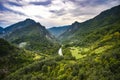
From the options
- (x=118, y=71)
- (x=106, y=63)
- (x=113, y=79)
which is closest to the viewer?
(x=113, y=79)

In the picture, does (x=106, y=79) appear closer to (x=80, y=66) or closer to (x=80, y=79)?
(x=80, y=79)

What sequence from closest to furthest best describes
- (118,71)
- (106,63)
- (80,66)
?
1. (118,71)
2. (106,63)
3. (80,66)

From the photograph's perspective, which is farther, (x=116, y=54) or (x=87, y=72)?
(x=116, y=54)

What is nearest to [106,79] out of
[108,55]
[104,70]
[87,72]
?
[104,70]

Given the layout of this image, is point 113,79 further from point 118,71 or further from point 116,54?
point 116,54

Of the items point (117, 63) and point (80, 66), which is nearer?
point (117, 63)

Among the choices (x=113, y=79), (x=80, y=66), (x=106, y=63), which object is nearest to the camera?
(x=113, y=79)

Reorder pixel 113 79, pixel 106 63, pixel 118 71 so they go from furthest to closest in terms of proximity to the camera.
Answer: pixel 106 63
pixel 118 71
pixel 113 79

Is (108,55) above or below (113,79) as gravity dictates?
above

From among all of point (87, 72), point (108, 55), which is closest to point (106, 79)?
point (87, 72)
